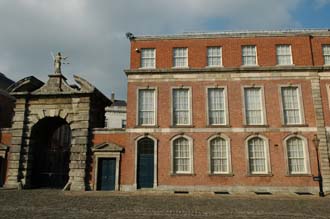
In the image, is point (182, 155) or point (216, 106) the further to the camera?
point (216, 106)

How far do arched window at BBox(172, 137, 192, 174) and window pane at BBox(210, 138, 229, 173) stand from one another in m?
1.72

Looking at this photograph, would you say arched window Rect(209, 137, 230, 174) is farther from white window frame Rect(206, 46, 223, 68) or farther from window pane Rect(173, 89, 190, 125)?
white window frame Rect(206, 46, 223, 68)

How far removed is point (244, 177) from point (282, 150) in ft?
11.4

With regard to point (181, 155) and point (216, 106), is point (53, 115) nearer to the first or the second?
point (181, 155)

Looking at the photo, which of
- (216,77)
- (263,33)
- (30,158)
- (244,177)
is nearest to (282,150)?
(244,177)

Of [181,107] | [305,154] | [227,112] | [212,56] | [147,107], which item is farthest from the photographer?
[212,56]

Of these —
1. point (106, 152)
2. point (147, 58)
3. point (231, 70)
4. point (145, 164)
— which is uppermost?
point (147, 58)

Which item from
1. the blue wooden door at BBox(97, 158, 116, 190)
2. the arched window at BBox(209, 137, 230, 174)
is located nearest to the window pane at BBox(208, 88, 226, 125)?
the arched window at BBox(209, 137, 230, 174)

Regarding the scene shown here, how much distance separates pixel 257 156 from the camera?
21406mm

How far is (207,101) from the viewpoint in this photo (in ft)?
73.5

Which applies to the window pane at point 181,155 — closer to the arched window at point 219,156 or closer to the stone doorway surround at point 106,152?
the arched window at point 219,156

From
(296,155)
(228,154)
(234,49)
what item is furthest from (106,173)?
(296,155)


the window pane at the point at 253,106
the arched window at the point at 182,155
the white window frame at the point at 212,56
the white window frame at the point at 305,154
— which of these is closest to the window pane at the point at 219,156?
the arched window at the point at 182,155

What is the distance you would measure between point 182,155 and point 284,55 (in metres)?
11.5
